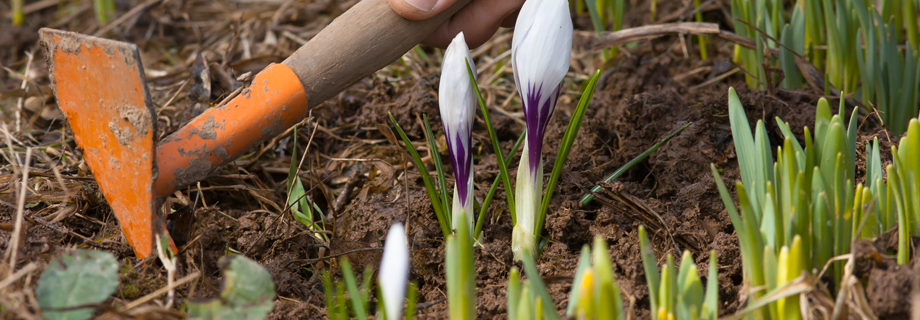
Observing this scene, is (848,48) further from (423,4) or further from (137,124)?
(137,124)

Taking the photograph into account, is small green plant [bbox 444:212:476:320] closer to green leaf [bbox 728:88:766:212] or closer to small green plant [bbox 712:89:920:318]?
small green plant [bbox 712:89:920:318]

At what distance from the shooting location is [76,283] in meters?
1.00

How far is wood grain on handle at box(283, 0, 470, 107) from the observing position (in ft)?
4.33

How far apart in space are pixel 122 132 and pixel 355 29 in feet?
1.59

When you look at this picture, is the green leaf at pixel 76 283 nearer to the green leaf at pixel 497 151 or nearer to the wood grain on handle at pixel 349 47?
the wood grain on handle at pixel 349 47

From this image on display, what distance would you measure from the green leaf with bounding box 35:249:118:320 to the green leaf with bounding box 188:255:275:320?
148mm

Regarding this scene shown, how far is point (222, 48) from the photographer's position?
9.43 ft

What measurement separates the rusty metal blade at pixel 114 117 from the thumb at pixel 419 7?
0.49m

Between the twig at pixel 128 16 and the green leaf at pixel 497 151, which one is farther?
the twig at pixel 128 16

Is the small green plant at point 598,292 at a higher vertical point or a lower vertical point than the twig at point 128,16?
lower

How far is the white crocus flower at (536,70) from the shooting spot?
1.17m

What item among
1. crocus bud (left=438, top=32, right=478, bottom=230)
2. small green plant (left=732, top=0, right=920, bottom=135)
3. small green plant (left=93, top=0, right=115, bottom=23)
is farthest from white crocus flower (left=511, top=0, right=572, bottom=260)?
small green plant (left=93, top=0, right=115, bottom=23)

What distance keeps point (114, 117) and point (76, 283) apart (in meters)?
0.33

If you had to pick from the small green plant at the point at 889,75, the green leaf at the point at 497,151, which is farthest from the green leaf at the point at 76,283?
the small green plant at the point at 889,75
